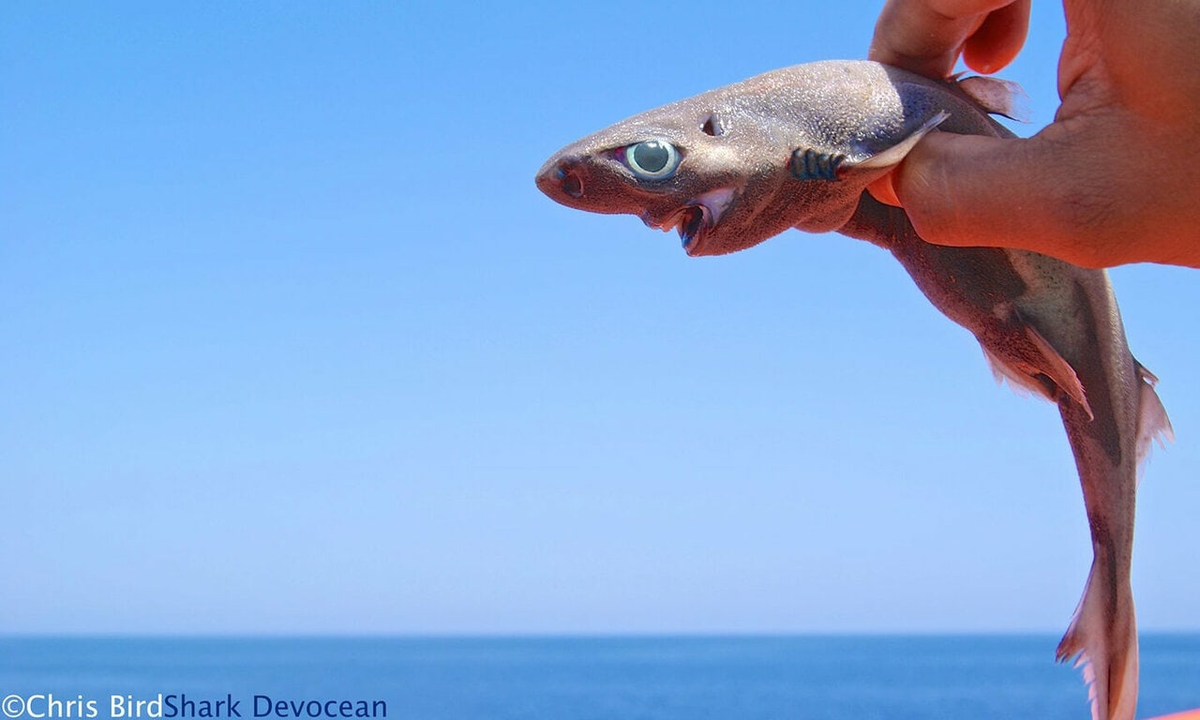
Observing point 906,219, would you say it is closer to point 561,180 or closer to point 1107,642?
point 561,180

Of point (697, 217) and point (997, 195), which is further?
point (697, 217)

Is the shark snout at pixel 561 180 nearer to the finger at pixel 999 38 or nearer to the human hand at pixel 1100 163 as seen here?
the human hand at pixel 1100 163

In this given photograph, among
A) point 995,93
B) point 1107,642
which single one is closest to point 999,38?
point 995,93

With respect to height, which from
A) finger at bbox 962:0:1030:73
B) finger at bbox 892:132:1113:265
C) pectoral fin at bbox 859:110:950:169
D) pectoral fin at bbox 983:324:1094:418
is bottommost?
pectoral fin at bbox 983:324:1094:418

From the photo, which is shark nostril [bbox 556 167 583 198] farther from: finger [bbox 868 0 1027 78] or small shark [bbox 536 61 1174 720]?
finger [bbox 868 0 1027 78]

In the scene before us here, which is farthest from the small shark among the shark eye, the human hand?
the human hand

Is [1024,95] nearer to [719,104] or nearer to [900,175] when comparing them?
[900,175]

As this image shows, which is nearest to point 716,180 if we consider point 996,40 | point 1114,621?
point 996,40
